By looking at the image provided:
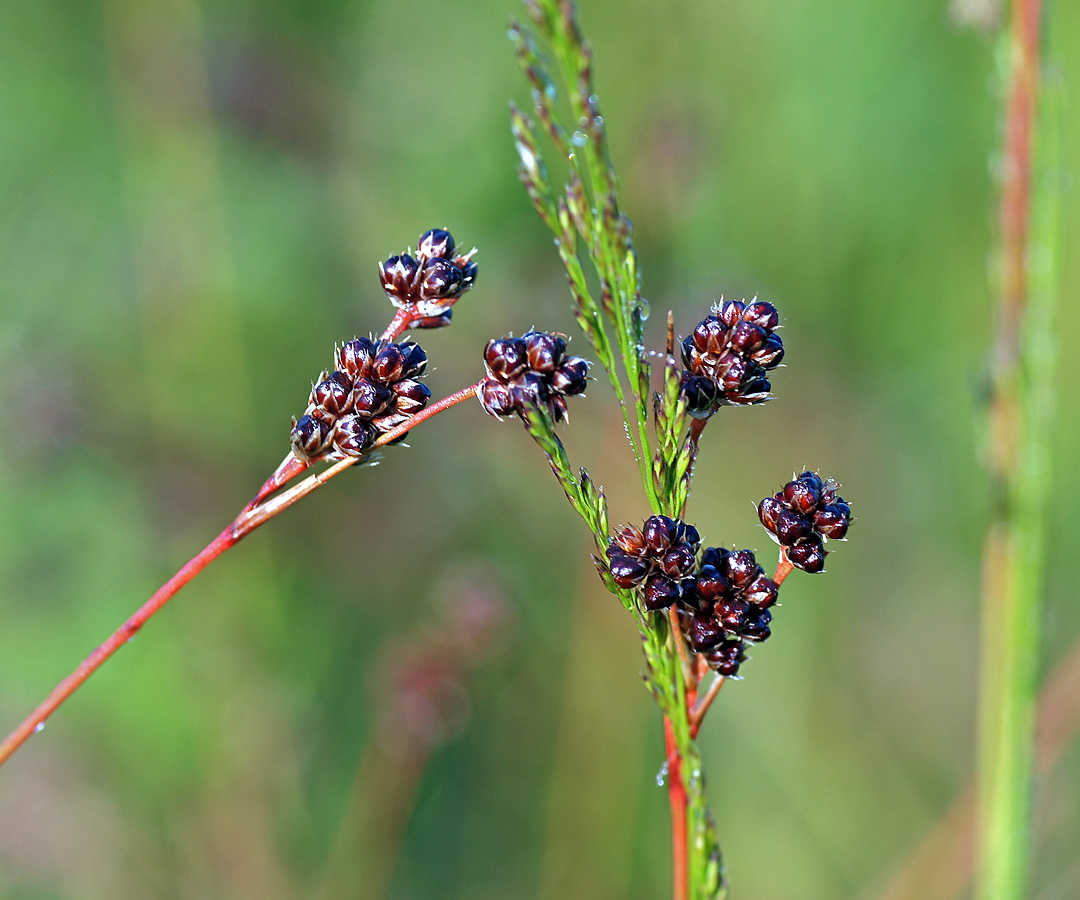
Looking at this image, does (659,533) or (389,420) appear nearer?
(659,533)

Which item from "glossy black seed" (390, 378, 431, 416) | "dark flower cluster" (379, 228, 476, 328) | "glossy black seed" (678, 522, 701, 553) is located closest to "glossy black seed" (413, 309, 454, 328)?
"dark flower cluster" (379, 228, 476, 328)

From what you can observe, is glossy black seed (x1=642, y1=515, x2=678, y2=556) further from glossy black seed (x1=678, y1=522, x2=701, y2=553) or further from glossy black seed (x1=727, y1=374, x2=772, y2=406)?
glossy black seed (x1=727, y1=374, x2=772, y2=406)

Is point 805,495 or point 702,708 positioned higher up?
point 805,495

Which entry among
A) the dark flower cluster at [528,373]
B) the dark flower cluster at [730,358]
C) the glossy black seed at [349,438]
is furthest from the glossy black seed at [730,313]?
the glossy black seed at [349,438]

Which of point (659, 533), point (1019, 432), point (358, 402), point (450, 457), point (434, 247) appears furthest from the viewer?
point (450, 457)

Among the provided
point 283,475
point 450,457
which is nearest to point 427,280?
point 283,475

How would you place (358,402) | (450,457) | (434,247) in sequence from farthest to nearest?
(450,457) → (434,247) → (358,402)

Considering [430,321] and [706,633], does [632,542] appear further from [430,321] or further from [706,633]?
[430,321]
